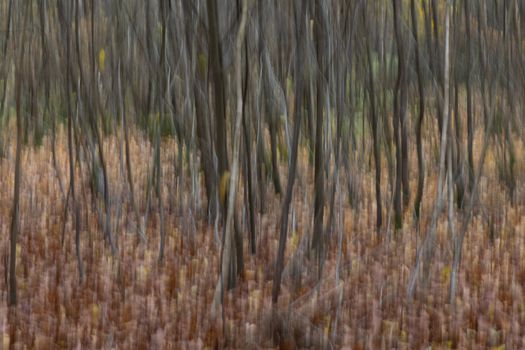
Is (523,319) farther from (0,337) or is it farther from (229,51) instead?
(229,51)

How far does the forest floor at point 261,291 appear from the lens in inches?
153

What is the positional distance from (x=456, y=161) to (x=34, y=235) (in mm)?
4452

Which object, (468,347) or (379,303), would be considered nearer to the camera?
(468,347)

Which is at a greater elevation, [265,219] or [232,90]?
[232,90]

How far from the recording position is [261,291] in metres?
4.52

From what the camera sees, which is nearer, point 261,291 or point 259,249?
point 261,291

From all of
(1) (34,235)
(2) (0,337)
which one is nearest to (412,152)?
(1) (34,235)

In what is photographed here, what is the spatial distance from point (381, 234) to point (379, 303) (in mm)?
1637

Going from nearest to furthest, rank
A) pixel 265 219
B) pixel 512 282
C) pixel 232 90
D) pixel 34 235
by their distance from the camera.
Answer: pixel 512 282 → pixel 34 235 → pixel 265 219 → pixel 232 90

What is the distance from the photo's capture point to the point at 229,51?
6402 mm

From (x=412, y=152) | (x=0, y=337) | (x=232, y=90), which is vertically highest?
(x=232, y=90)

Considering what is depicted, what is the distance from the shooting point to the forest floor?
389 cm

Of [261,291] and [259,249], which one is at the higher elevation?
[259,249]

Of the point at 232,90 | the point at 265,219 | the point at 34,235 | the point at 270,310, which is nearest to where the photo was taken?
the point at 270,310
